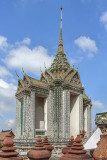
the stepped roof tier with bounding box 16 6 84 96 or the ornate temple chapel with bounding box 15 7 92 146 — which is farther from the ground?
the stepped roof tier with bounding box 16 6 84 96

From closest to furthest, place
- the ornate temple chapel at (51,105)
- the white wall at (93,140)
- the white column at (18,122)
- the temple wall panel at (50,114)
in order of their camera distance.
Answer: the white wall at (93,140) < the ornate temple chapel at (51,105) < the temple wall panel at (50,114) < the white column at (18,122)

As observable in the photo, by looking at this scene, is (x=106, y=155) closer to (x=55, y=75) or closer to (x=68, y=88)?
(x=68, y=88)

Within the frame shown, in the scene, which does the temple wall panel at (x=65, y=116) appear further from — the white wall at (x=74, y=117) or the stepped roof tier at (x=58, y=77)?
the white wall at (x=74, y=117)

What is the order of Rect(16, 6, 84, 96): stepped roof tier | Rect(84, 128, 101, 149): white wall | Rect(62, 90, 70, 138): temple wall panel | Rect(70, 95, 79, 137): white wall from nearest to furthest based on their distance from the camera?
Rect(84, 128, 101, 149): white wall → Rect(62, 90, 70, 138): temple wall panel → Rect(16, 6, 84, 96): stepped roof tier → Rect(70, 95, 79, 137): white wall

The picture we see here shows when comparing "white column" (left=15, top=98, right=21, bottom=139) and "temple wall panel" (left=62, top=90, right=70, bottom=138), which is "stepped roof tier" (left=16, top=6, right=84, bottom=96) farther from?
"white column" (left=15, top=98, right=21, bottom=139)

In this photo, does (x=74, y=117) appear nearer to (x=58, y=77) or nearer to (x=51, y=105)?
(x=51, y=105)

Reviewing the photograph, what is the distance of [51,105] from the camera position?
20.7 metres

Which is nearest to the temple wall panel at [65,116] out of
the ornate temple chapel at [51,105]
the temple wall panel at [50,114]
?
the ornate temple chapel at [51,105]

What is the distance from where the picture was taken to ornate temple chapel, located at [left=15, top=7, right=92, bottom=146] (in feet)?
63.0

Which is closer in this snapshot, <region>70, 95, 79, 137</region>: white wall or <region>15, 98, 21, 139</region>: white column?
<region>15, 98, 21, 139</region>: white column

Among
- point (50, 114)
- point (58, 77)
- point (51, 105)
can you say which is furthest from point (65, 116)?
point (58, 77)

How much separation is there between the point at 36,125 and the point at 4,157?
15217 mm

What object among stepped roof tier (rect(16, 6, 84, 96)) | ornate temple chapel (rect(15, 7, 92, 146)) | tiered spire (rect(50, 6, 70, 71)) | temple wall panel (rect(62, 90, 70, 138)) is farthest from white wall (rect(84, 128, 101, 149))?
tiered spire (rect(50, 6, 70, 71))

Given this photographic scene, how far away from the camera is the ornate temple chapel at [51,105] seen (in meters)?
19.2
